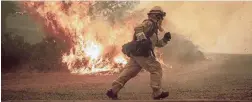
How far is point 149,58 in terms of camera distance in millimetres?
4578

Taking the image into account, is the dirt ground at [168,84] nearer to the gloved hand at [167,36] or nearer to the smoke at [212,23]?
the smoke at [212,23]

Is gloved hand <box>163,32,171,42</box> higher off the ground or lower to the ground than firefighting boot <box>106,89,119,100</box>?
higher

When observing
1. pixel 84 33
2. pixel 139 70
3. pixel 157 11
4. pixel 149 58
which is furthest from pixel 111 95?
pixel 157 11

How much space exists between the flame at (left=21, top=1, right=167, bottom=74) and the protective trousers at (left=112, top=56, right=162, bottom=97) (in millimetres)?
81

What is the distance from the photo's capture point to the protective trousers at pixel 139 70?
458 centimetres

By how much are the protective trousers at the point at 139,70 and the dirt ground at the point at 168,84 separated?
52 millimetres

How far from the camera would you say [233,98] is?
4.62 meters

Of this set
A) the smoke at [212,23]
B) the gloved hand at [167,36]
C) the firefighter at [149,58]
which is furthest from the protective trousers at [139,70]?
the smoke at [212,23]

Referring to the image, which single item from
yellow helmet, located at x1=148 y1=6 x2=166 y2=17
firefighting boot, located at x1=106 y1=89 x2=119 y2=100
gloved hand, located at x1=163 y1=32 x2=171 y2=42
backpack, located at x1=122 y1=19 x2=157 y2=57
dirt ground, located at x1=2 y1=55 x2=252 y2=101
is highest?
yellow helmet, located at x1=148 y1=6 x2=166 y2=17

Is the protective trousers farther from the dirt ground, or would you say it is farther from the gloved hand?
the gloved hand

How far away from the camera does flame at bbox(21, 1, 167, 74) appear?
184 inches

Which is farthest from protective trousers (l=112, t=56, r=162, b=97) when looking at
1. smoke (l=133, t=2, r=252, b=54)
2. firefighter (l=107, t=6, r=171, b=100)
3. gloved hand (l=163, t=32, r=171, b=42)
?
smoke (l=133, t=2, r=252, b=54)

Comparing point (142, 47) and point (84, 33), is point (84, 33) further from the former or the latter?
point (142, 47)

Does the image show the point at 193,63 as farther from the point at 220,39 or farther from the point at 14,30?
the point at 14,30
